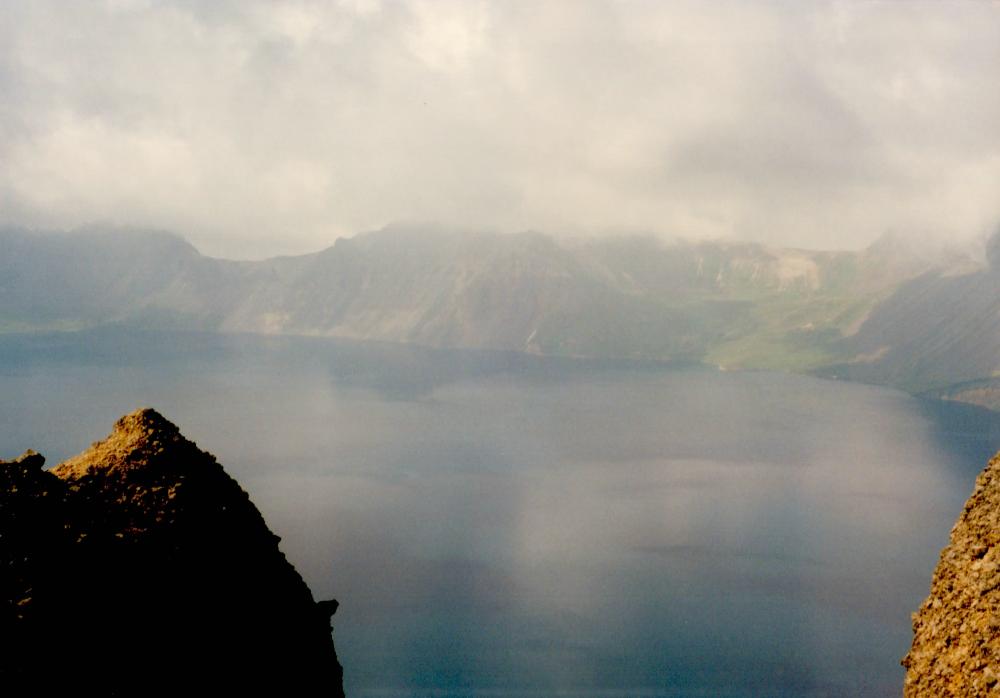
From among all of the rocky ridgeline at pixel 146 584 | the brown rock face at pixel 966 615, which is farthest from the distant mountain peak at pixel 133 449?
the brown rock face at pixel 966 615

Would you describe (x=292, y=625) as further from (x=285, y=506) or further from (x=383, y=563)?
(x=285, y=506)

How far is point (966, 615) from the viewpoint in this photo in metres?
17.3

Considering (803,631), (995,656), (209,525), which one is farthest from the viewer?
(803,631)

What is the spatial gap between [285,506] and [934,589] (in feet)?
555

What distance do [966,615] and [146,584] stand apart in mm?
19810

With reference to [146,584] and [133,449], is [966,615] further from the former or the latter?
[133,449]

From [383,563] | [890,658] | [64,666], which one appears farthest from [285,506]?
[64,666]

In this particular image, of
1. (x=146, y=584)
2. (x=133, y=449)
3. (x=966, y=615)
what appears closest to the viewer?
(x=966, y=615)

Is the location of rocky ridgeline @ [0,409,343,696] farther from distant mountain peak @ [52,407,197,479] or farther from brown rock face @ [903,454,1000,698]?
brown rock face @ [903,454,1000,698]

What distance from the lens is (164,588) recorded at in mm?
18688

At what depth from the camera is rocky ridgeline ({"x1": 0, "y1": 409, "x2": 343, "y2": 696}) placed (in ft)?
53.2

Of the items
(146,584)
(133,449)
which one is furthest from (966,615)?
(133,449)

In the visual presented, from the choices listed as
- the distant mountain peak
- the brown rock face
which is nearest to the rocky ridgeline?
the distant mountain peak

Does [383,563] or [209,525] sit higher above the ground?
[383,563]
